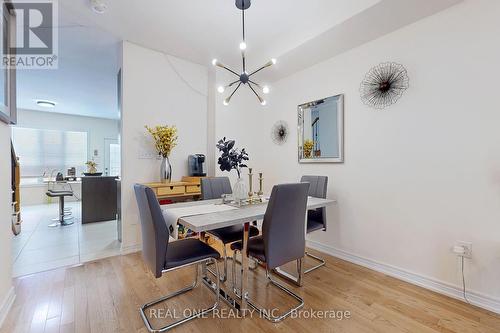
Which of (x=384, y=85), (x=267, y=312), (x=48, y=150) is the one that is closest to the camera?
(x=267, y=312)

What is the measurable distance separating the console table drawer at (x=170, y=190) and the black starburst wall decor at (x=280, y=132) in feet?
5.50

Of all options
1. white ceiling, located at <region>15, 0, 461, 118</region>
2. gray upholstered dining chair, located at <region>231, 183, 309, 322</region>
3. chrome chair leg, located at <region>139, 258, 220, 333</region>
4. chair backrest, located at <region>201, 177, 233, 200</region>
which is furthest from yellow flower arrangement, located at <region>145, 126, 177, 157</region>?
gray upholstered dining chair, located at <region>231, 183, 309, 322</region>

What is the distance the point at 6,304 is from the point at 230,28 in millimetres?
3184

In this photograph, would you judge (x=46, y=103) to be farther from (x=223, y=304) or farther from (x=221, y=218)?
(x=223, y=304)

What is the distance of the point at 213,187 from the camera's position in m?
2.58

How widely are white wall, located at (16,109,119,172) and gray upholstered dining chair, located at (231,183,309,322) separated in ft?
21.4

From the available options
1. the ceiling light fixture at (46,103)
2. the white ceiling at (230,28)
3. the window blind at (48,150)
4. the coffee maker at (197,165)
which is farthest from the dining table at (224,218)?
the window blind at (48,150)

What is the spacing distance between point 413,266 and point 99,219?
16.1 feet

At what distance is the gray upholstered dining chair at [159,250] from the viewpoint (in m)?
1.43

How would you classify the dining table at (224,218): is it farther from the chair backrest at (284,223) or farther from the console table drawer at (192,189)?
the console table drawer at (192,189)

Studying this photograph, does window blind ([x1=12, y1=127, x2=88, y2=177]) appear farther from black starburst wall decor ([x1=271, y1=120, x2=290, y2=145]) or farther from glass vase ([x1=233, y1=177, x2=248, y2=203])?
glass vase ([x1=233, y1=177, x2=248, y2=203])

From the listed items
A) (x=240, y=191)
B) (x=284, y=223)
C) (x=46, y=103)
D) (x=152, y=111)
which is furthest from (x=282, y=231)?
(x=46, y=103)

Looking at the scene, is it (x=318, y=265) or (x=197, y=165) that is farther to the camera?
(x=197, y=165)

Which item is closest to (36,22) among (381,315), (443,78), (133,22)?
(133,22)
